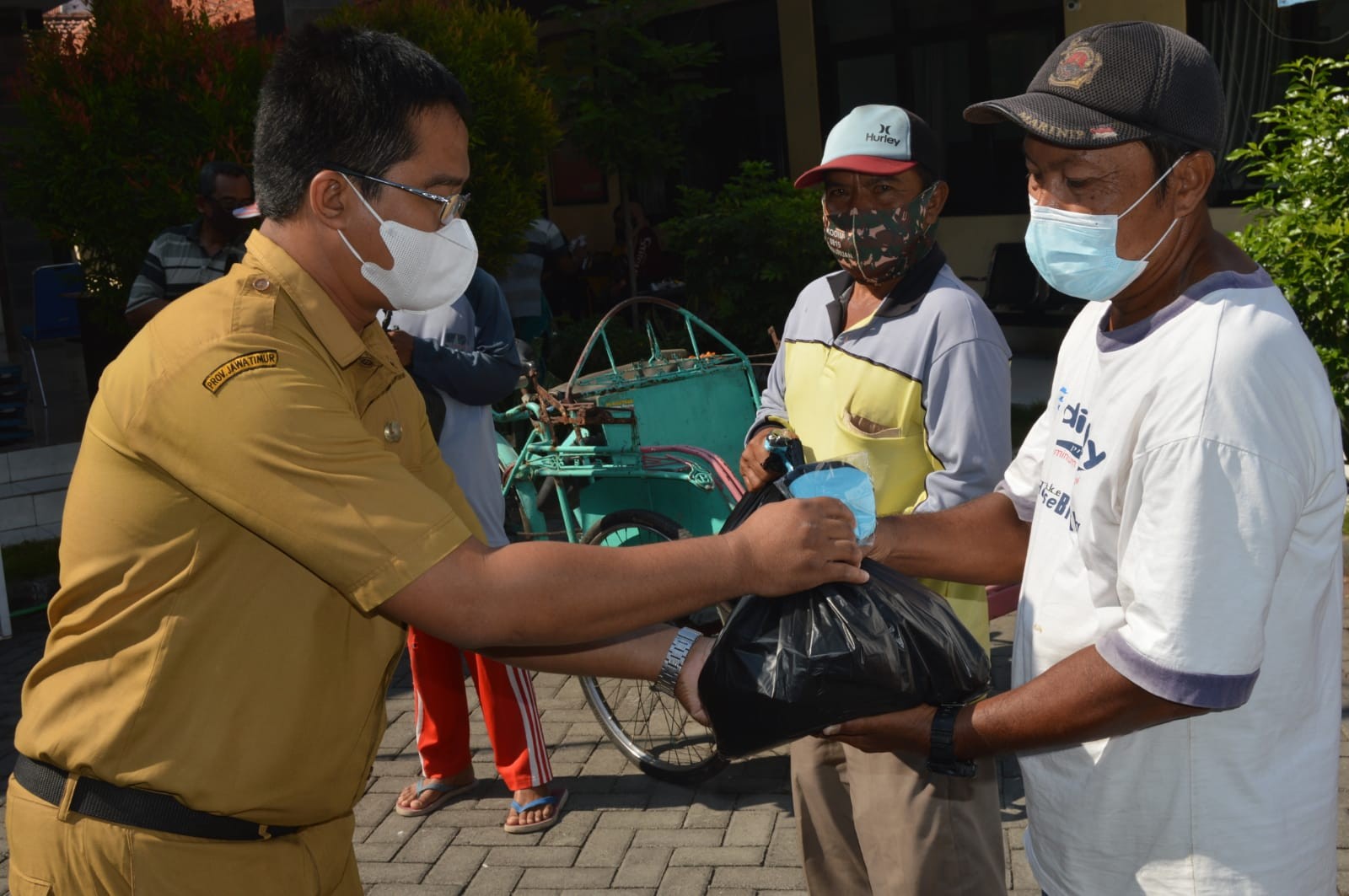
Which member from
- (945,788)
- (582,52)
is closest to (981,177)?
(582,52)

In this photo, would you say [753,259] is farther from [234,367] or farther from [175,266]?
[234,367]

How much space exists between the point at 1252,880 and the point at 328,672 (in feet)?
4.69

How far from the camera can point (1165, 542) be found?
1806mm

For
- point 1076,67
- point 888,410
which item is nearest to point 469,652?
point 888,410

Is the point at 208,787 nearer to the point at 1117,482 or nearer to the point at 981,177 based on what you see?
the point at 1117,482

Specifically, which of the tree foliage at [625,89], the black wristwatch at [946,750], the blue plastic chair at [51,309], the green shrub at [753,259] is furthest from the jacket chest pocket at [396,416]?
the blue plastic chair at [51,309]

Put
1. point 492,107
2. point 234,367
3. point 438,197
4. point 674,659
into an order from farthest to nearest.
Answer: point 492,107 → point 674,659 → point 438,197 → point 234,367

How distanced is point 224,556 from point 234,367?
29 centimetres

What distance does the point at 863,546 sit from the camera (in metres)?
2.44

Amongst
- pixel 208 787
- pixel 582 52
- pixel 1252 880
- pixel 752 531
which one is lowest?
pixel 1252 880

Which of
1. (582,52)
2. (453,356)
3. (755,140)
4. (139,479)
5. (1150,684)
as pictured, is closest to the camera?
(1150,684)

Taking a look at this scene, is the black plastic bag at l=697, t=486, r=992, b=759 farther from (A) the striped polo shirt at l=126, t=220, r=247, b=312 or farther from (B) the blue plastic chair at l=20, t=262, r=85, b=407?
(B) the blue plastic chair at l=20, t=262, r=85, b=407

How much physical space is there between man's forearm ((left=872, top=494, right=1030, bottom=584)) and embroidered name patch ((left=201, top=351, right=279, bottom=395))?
4.07ft

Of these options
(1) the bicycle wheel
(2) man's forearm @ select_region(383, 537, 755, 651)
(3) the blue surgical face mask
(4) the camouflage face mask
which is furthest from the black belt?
(1) the bicycle wheel
